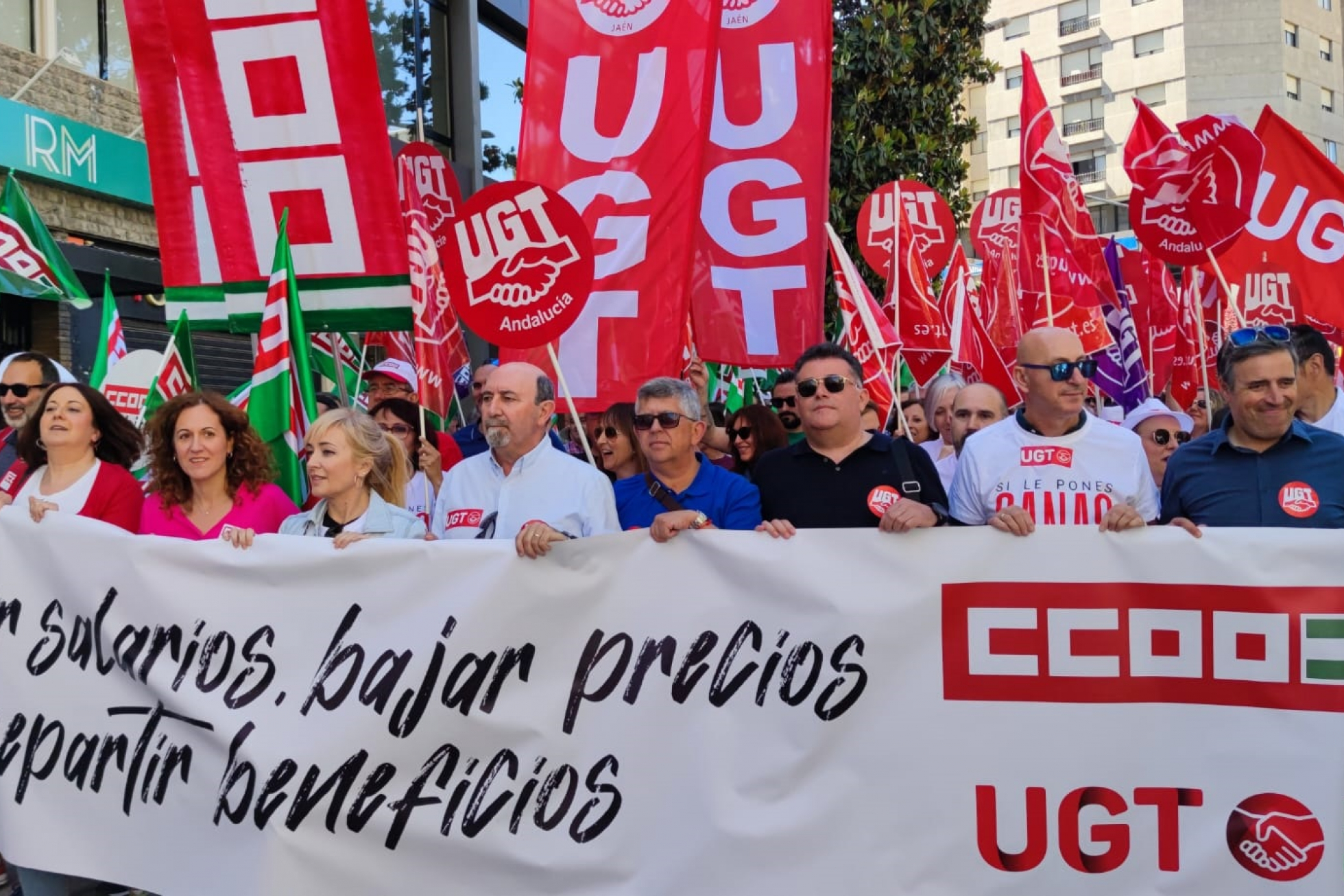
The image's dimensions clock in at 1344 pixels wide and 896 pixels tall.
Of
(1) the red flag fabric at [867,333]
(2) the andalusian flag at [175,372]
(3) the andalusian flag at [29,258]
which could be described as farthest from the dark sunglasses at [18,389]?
(1) the red flag fabric at [867,333]

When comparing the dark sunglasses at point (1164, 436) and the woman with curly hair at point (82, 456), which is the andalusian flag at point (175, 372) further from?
the dark sunglasses at point (1164, 436)

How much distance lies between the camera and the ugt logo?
5.12m

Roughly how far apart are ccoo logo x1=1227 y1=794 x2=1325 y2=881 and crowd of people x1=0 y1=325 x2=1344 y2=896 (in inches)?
29.0

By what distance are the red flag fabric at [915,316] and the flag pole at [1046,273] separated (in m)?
Answer: 0.70

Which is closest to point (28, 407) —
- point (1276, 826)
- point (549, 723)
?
point (549, 723)

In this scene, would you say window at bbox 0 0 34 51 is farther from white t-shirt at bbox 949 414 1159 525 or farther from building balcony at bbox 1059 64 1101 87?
building balcony at bbox 1059 64 1101 87

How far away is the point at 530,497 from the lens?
439 centimetres

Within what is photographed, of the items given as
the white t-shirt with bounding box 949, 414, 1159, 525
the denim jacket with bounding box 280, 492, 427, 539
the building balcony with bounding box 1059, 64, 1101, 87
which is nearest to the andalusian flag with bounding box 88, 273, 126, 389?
the denim jacket with bounding box 280, 492, 427, 539

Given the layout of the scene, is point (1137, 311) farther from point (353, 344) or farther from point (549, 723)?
point (549, 723)

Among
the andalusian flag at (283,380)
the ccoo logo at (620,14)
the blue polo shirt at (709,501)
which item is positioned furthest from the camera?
the ccoo logo at (620,14)

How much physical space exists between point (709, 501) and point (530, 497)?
1.89ft

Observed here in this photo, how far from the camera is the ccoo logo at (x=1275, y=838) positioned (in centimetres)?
341

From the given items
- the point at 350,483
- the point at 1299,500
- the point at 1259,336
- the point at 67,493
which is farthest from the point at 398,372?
the point at 1299,500

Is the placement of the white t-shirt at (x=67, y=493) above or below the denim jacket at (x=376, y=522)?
above
